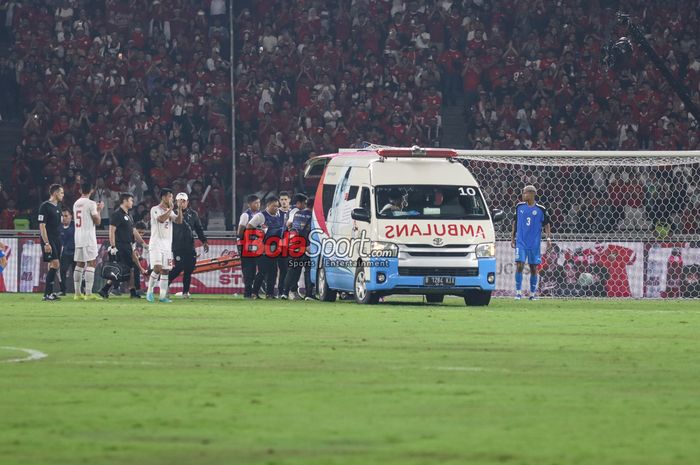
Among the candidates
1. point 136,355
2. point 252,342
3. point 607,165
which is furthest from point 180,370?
point 607,165

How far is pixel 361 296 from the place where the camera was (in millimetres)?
24375

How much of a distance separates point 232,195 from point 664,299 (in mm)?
11095

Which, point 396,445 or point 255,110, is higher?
point 255,110

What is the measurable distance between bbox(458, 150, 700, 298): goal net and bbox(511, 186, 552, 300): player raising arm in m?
1.31

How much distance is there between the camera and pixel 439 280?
23.6 metres

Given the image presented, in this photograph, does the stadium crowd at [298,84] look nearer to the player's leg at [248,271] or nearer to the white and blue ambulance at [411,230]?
the player's leg at [248,271]

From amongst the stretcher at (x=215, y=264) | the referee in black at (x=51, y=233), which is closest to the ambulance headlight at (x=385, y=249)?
the referee in black at (x=51, y=233)

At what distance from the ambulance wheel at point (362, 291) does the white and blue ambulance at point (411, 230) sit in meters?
0.02

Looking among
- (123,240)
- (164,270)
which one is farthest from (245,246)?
(164,270)

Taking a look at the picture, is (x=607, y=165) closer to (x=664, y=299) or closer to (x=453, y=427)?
(x=664, y=299)

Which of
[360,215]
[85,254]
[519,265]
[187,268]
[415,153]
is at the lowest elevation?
[187,268]

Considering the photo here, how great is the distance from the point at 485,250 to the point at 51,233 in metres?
7.92

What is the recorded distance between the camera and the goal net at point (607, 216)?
2867 cm

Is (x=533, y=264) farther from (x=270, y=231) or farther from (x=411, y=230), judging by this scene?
(x=270, y=231)
